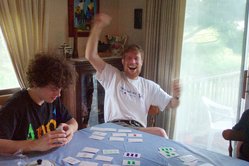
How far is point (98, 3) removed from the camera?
3.69 meters

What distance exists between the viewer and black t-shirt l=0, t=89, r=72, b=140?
157cm

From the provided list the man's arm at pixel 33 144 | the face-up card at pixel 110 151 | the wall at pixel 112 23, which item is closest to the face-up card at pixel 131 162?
the face-up card at pixel 110 151

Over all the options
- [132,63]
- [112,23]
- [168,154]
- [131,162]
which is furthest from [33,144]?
[112,23]

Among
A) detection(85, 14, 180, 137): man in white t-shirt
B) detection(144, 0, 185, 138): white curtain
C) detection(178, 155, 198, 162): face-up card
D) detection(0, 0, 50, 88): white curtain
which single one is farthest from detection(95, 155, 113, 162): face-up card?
detection(144, 0, 185, 138): white curtain

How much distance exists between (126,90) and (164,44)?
37.2 inches

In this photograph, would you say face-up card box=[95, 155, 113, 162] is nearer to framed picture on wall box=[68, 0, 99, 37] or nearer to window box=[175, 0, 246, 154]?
window box=[175, 0, 246, 154]

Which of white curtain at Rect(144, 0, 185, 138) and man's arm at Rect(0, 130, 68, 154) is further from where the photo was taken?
white curtain at Rect(144, 0, 185, 138)

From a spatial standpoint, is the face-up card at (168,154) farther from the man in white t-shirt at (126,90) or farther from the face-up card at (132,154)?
the man in white t-shirt at (126,90)

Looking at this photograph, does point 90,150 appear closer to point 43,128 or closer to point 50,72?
point 43,128

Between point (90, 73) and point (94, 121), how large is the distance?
674 mm

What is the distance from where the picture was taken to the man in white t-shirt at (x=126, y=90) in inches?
101

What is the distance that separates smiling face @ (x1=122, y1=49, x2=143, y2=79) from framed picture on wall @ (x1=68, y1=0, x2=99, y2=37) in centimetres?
110

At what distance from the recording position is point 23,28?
2.94 metres

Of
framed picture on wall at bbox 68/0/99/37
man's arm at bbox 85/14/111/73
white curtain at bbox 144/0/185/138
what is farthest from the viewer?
framed picture on wall at bbox 68/0/99/37
